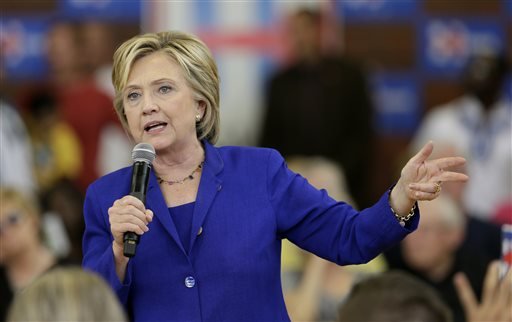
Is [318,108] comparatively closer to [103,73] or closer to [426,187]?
[103,73]

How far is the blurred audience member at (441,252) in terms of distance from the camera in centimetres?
568

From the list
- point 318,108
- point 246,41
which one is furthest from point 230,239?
point 246,41

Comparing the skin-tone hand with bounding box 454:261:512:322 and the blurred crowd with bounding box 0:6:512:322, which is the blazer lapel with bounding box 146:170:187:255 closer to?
the skin-tone hand with bounding box 454:261:512:322

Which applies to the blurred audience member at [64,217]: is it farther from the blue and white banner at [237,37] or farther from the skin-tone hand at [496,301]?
the skin-tone hand at [496,301]

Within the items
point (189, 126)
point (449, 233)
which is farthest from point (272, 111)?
point (189, 126)

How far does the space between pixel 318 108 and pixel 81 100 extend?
163 cm

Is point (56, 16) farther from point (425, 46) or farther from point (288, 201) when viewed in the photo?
point (288, 201)

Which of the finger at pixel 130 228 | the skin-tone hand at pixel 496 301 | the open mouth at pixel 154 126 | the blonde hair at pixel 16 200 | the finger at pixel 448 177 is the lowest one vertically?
the blonde hair at pixel 16 200

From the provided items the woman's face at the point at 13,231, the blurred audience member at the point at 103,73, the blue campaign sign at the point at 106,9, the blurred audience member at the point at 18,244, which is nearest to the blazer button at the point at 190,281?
the blurred audience member at the point at 18,244

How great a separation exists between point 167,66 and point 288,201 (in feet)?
1.56

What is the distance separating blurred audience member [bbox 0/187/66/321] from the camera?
5852 mm

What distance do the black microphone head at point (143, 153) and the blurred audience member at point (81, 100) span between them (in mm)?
5263

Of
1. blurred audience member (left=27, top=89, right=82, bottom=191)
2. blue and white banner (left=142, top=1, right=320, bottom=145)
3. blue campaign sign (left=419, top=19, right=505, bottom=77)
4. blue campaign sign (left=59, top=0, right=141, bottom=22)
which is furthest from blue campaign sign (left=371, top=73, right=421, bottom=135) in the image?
blurred audience member (left=27, top=89, right=82, bottom=191)

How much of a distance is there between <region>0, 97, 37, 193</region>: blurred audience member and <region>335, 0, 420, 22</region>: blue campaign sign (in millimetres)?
2527
